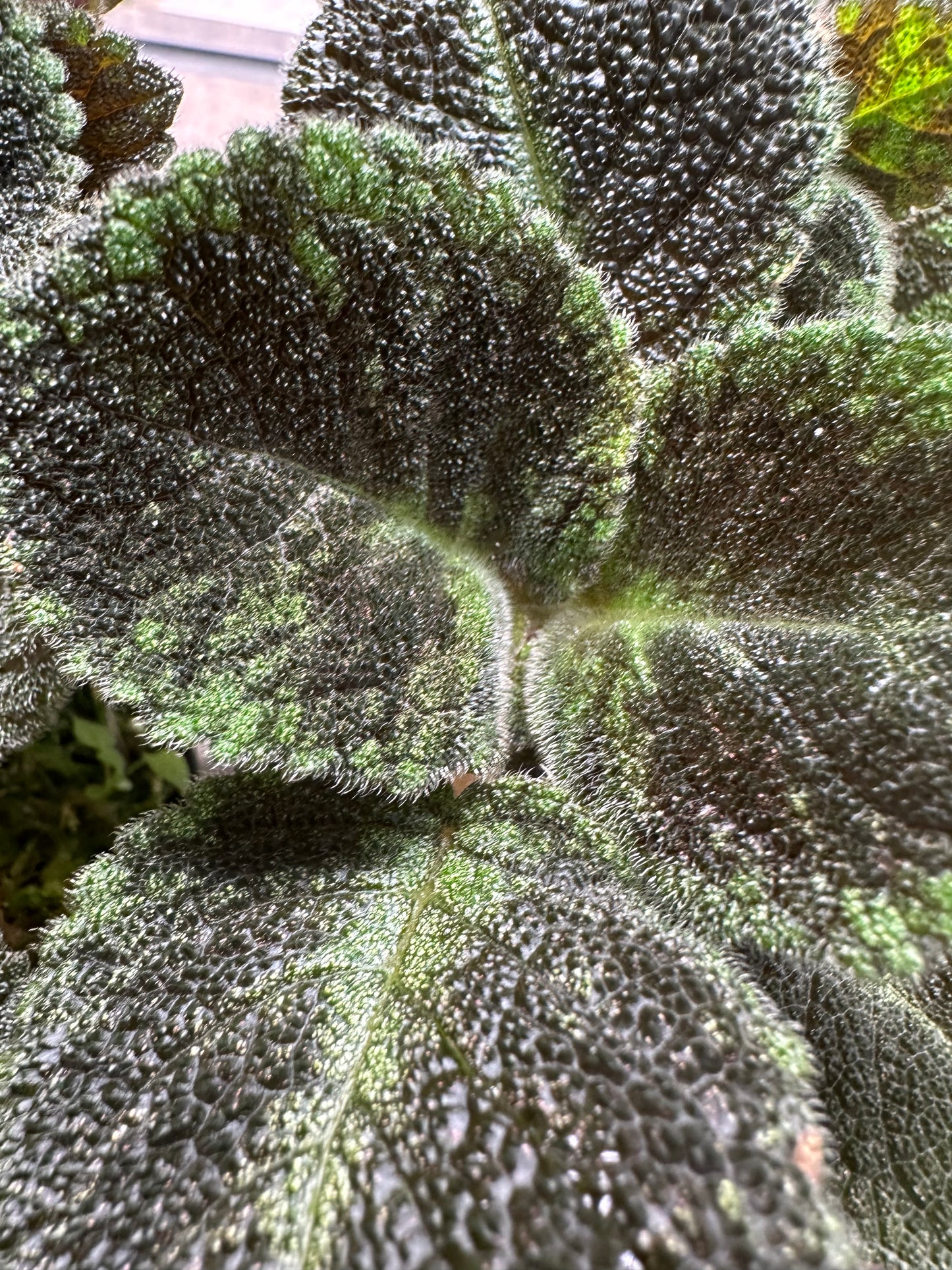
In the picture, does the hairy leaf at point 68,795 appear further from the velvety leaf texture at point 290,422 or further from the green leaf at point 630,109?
the green leaf at point 630,109

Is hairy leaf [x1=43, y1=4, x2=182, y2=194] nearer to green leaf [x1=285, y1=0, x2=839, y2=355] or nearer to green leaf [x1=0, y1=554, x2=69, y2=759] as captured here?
green leaf [x1=285, y1=0, x2=839, y2=355]

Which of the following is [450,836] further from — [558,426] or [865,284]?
[865,284]

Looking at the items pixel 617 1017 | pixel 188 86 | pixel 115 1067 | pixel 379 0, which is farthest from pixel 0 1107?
pixel 188 86

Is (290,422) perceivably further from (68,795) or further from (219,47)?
(219,47)

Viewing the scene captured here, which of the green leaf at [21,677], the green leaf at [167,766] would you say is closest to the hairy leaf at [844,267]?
the green leaf at [21,677]

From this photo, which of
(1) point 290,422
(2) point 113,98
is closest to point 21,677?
(1) point 290,422

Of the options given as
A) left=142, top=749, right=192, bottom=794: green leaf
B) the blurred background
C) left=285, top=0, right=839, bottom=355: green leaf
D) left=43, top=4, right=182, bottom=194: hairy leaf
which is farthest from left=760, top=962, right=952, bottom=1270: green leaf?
the blurred background
